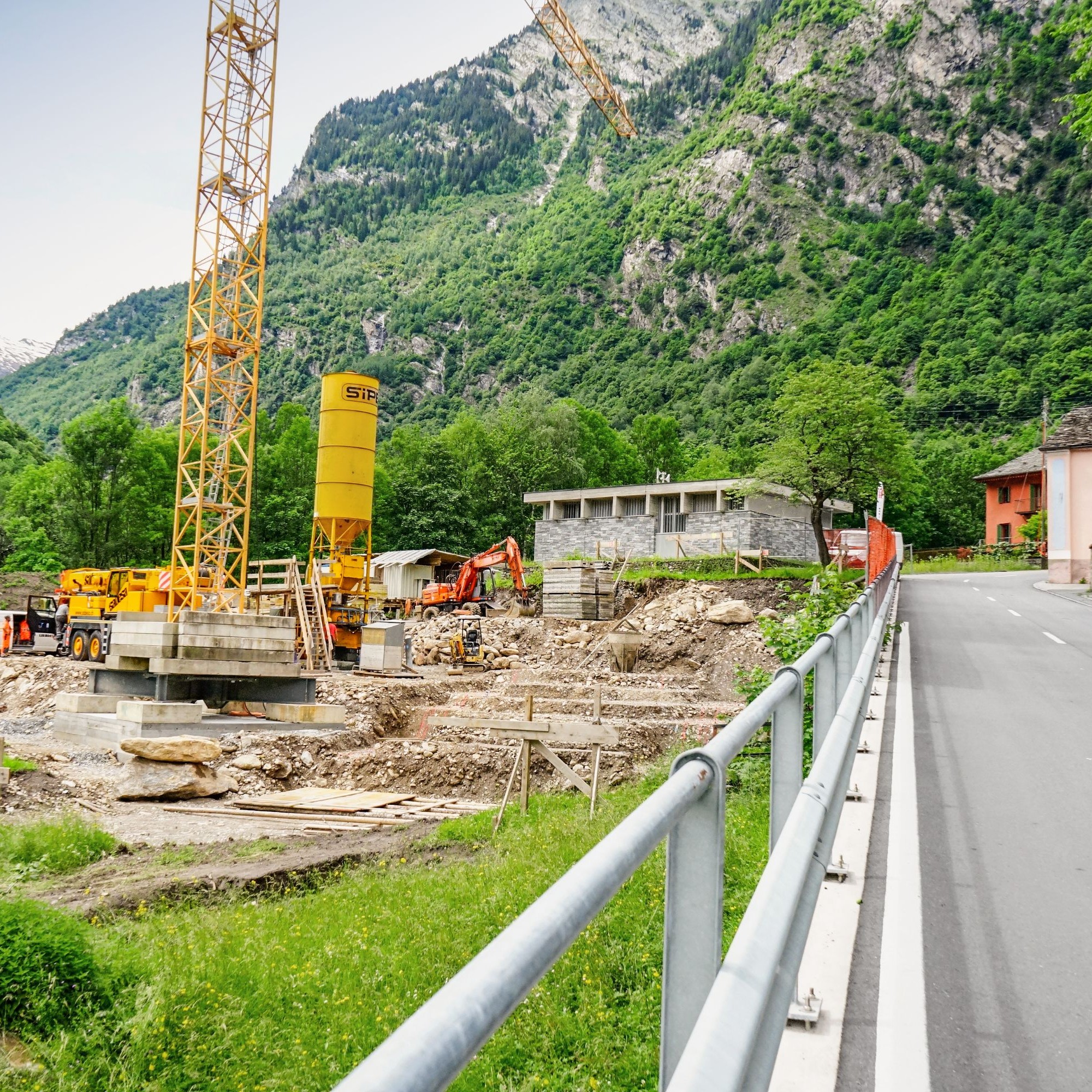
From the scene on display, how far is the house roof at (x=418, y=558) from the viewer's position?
5841 cm

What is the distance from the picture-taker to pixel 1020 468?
63.1m

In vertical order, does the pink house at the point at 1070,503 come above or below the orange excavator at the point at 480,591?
above

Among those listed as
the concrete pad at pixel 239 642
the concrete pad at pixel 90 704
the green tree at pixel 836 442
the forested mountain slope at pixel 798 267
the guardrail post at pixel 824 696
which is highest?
the forested mountain slope at pixel 798 267

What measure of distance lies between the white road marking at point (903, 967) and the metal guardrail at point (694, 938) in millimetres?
703

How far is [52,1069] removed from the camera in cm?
546

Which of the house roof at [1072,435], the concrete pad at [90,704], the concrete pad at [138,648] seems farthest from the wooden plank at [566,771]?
the house roof at [1072,435]

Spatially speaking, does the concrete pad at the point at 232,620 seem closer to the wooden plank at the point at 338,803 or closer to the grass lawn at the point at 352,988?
the wooden plank at the point at 338,803

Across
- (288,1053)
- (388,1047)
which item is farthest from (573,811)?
(388,1047)

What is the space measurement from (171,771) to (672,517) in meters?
30.2

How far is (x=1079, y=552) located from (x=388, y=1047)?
39.0 meters

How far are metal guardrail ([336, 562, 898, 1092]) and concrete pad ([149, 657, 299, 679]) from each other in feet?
65.0

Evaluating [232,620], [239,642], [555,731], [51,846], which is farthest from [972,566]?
[51,846]

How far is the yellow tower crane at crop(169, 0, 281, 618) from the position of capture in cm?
3142

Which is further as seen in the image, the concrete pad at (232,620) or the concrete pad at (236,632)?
the concrete pad at (232,620)
